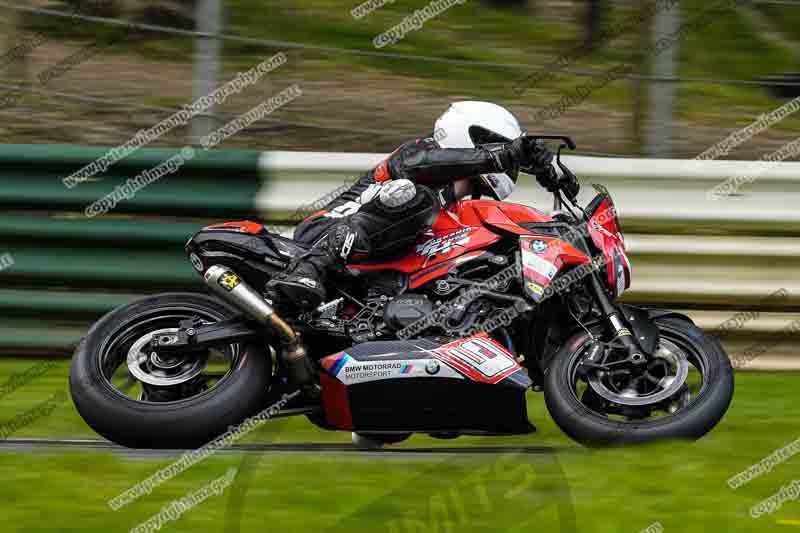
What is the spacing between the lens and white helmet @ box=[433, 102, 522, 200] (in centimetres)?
574

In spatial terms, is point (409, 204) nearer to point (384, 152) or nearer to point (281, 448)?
point (281, 448)

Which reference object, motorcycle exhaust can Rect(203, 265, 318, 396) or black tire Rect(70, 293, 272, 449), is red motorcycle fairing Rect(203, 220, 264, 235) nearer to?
motorcycle exhaust can Rect(203, 265, 318, 396)

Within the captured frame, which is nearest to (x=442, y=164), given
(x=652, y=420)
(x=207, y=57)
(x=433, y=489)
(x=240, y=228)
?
(x=240, y=228)

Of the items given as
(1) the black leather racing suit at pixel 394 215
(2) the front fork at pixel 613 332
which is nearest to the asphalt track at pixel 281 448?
(2) the front fork at pixel 613 332

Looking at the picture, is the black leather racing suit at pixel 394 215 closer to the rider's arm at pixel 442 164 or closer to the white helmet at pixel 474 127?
the rider's arm at pixel 442 164

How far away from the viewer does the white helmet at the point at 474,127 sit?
574 cm

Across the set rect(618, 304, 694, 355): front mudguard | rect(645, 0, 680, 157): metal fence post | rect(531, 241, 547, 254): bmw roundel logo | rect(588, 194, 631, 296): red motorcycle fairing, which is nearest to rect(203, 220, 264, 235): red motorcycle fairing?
rect(531, 241, 547, 254): bmw roundel logo

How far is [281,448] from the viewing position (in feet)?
18.5

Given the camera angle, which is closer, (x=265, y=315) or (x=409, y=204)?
(x=265, y=315)

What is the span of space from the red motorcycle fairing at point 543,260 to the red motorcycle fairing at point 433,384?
0.29 metres

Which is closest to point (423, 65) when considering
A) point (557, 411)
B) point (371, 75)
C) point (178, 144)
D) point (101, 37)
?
point (371, 75)

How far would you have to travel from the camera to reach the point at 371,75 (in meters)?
8.98

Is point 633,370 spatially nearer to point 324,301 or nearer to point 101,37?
point 324,301

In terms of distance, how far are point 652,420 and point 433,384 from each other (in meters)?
0.90
